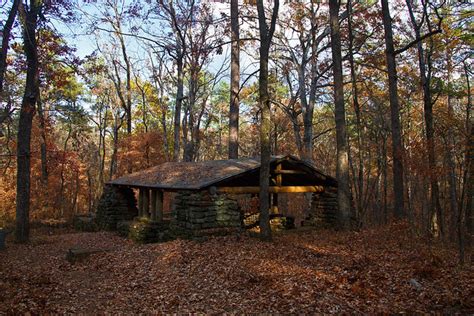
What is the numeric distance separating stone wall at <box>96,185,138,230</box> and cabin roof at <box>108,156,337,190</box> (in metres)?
1.22

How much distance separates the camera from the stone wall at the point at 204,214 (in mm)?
11070

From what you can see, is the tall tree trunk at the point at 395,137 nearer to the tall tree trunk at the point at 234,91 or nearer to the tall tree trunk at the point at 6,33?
the tall tree trunk at the point at 234,91

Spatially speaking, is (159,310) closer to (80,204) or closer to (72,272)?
(72,272)

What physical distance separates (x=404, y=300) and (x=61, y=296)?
643cm

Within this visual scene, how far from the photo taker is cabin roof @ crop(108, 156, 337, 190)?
37.9 feet

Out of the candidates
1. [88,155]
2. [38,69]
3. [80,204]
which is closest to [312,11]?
[38,69]

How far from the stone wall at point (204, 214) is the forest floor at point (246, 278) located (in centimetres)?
60

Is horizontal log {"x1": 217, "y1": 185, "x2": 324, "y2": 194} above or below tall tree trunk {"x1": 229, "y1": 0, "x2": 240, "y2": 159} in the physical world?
below

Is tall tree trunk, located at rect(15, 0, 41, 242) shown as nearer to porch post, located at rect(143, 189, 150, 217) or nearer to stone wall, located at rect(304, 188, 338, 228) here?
porch post, located at rect(143, 189, 150, 217)

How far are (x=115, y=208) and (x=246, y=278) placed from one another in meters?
11.3

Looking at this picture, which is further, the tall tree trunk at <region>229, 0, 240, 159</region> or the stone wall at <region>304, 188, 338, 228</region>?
the tall tree trunk at <region>229, 0, 240, 159</region>

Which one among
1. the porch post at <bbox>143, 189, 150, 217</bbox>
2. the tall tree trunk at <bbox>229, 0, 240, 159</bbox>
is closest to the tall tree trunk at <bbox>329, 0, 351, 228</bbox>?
the tall tree trunk at <bbox>229, 0, 240, 159</bbox>

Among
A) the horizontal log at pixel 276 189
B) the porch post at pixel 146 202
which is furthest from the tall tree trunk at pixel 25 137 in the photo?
the horizontal log at pixel 276 189

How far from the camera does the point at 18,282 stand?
7543mm
